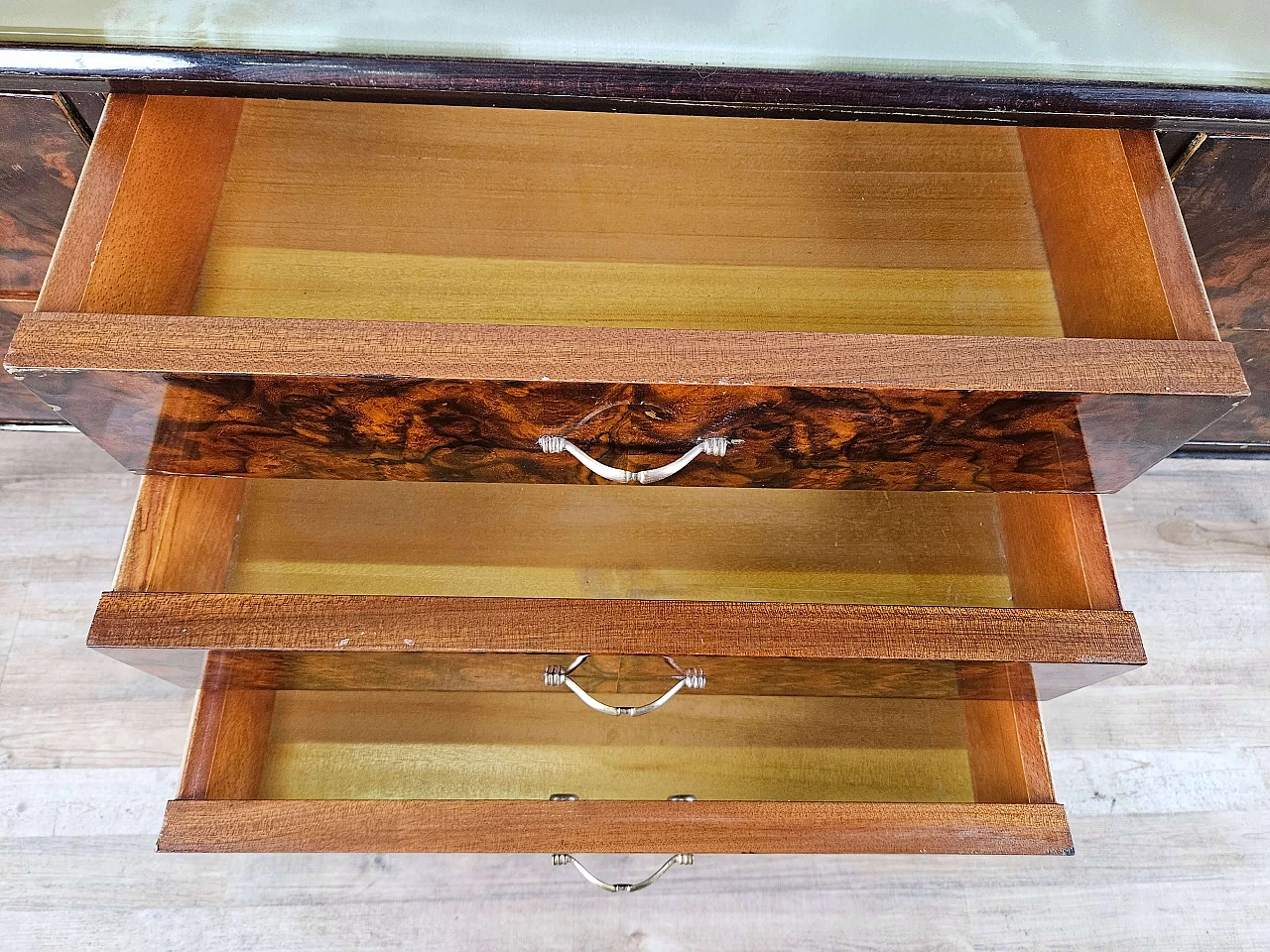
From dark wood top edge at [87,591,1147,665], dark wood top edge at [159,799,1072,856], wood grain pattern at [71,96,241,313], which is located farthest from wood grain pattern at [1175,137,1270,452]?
wood grain pattern at [71,96,241,313]

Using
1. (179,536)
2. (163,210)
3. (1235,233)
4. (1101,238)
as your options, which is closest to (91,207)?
(163,210)

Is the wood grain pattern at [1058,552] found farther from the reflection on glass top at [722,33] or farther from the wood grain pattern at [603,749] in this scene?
the reflection on glass top at [722,33]

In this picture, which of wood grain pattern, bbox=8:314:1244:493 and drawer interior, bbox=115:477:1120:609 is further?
drawer interior, bbox=115:477:1120:609

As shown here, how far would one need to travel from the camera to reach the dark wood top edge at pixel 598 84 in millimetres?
459

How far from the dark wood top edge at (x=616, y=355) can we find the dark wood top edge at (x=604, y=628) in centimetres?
Result: 13

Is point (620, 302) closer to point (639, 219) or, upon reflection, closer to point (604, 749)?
point (639, 219)

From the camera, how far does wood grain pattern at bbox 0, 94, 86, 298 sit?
1.66 feet

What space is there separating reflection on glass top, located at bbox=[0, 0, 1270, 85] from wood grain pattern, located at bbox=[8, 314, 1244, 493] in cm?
16

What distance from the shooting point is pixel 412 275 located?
56 centimetres

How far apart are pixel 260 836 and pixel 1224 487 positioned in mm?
936

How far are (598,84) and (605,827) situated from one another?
0.41 m

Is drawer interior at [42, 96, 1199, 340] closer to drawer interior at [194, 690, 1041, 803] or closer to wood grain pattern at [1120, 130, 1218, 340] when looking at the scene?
wood grain pattern at [1120, 130, 1218, 340]

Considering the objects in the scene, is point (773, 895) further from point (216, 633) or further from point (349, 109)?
point (349, 109)

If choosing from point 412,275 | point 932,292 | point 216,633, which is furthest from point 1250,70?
point 216,633
